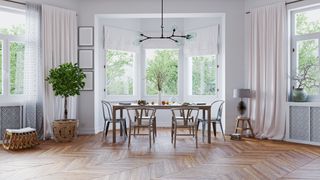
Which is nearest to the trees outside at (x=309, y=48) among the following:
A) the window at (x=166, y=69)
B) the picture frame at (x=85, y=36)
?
the window at (x=166, y=69)

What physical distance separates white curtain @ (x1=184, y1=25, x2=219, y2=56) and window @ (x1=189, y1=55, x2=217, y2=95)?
0.15 metres

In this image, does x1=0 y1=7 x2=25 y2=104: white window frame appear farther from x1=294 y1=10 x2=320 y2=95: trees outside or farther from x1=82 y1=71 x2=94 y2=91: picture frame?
x1=294 y1=10 x2=320 y2=95: trees outside

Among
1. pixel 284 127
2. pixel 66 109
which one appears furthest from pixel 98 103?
pixel 284 127

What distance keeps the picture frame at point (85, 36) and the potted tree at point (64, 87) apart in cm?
97

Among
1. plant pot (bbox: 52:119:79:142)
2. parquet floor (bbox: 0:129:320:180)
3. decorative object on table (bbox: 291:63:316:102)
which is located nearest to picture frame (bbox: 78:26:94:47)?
plant pot (bbox: 52:119:79:142)

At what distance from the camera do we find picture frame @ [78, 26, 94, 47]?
22.1 ft

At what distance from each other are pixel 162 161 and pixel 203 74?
12.7ft

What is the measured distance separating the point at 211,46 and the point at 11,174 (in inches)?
207

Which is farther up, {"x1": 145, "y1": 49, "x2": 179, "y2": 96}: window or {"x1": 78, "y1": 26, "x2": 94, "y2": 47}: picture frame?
{"x1": 78, "y1": 26, "x2": 94, "y2": 47}: picture frame

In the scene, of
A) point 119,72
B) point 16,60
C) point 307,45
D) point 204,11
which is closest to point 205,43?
point 204,11

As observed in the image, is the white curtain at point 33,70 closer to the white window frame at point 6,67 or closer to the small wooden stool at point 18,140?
the white window frame at point 6,67

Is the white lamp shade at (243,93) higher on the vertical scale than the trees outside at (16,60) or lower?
lower

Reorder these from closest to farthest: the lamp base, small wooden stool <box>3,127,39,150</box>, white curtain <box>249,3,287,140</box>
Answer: small wooden stool <box>3,127,39,150</box> < white curtain <box>249,3,287,140</box> < the lamp base

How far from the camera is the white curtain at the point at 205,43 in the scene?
729 cm
